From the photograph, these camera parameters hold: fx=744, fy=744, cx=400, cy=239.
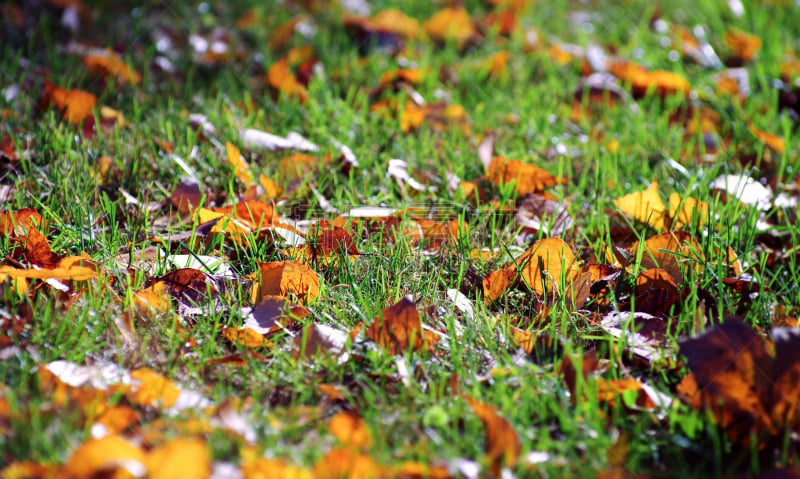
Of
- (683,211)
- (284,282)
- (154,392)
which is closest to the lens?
(154,392)

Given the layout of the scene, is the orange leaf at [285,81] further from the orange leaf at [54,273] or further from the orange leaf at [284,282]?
the orange leaf at [54,273]

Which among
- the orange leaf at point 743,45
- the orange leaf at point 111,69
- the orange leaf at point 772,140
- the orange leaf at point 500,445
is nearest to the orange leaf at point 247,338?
the orange leaf at point 500,445

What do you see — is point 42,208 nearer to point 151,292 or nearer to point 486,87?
point 151,292

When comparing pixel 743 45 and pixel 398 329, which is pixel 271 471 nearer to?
pixel 398 329

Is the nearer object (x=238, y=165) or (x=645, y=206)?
(x=645, y=206)

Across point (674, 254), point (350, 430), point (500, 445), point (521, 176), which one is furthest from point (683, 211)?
point (350, 430)
